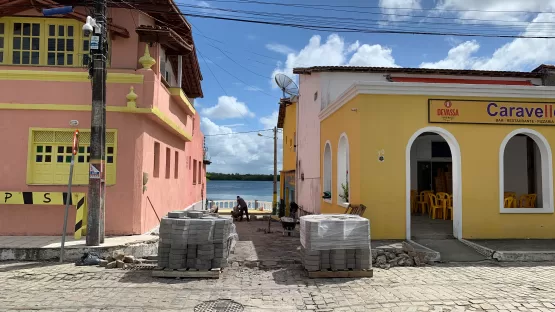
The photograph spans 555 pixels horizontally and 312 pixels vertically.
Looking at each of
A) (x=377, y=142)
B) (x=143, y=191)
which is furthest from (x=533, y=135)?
(x=143, y=191)

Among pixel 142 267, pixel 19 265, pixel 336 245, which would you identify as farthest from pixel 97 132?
pixel 336 245

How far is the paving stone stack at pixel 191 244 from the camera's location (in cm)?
729

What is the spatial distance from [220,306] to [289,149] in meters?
20.9

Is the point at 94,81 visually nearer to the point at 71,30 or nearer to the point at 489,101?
the point at 71,30

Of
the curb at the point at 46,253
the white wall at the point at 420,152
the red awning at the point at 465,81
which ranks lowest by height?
the curb at the point at 46,253

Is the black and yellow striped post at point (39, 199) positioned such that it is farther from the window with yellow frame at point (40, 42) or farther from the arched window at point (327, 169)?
the arched window at point (327, 169)

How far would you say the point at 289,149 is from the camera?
2645 cm

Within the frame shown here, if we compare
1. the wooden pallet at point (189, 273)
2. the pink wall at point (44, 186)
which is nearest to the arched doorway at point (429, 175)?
the wooden pallet at point (189, 273)

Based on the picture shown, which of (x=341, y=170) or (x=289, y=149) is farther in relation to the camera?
(x=289, y=149)

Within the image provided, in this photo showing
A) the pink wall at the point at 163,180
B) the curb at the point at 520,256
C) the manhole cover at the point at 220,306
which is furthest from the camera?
the pink wall at the point at 163,180

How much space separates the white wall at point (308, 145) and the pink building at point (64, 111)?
7.85m

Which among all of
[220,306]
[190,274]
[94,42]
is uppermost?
[94,42]

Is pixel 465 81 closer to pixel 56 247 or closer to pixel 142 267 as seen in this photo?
pixel 142 267

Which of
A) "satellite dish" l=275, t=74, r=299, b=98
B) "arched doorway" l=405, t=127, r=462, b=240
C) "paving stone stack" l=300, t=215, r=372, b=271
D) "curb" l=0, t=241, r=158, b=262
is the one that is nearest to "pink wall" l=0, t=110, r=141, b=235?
"curb" l=0, t=241, r=158, b=262
